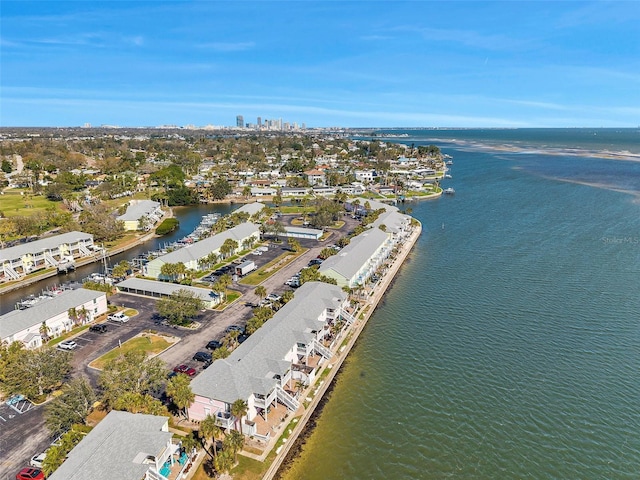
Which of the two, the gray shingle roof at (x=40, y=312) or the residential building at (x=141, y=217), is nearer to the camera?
the gray shingle roof at (x=40, y=312)

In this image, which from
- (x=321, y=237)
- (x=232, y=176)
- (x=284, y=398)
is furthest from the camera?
(x=232, y=176)

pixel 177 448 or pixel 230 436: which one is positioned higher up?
pixel 230 436

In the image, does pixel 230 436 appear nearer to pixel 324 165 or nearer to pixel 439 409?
pixel 439 409

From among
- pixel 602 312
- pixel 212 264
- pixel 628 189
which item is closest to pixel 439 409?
pixel 602 312

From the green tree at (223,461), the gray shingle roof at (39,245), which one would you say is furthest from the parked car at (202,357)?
the gray shingle roof at (39,245)

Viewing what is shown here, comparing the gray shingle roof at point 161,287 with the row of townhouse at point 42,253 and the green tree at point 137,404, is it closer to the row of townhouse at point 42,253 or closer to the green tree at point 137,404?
the row of townhouse at point 42,253

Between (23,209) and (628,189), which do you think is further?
(628,189)

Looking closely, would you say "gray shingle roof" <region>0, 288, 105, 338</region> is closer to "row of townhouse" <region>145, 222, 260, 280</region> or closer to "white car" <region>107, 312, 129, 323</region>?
"white car" <region>107, 312, 129, 323</region>
